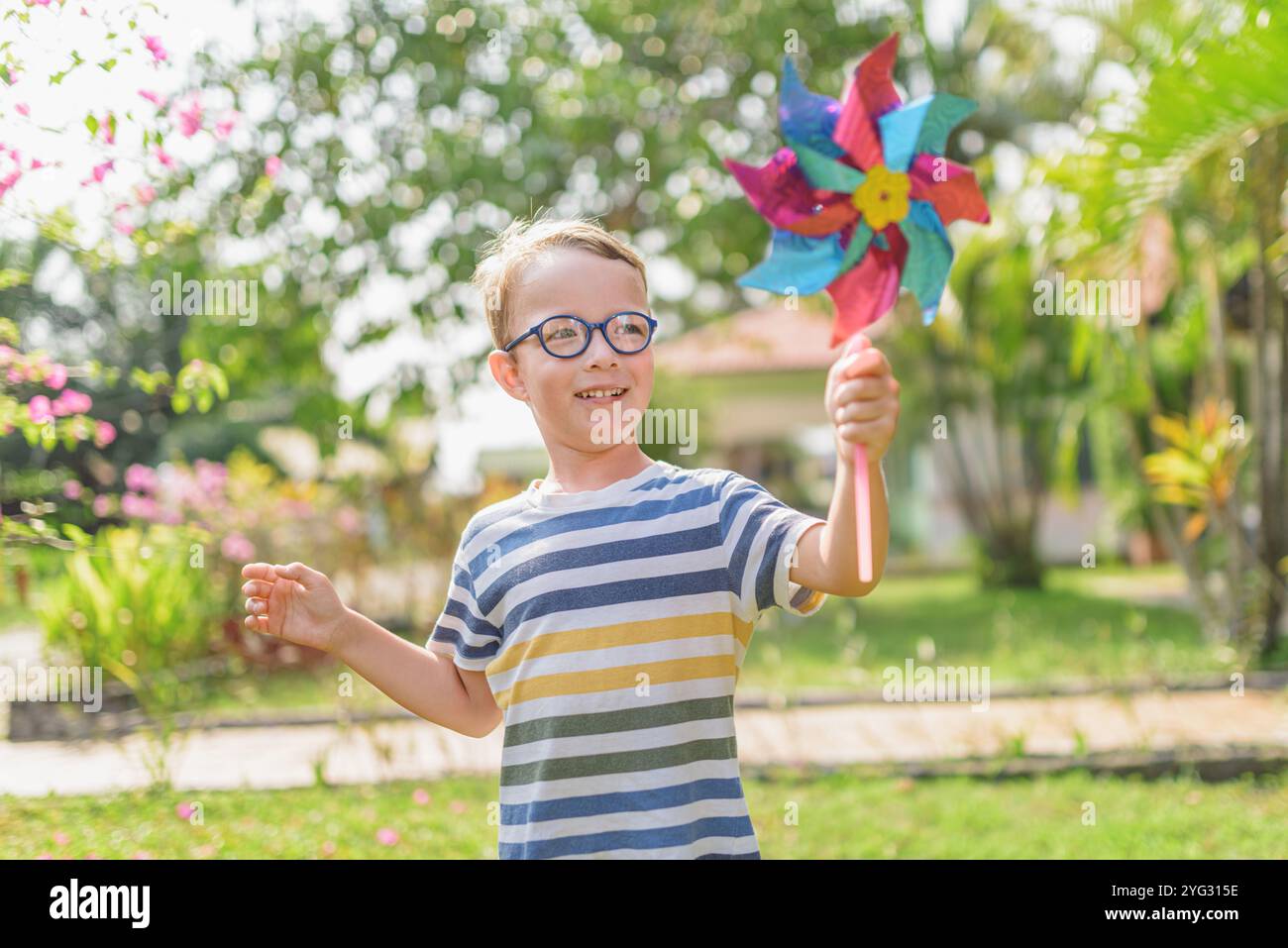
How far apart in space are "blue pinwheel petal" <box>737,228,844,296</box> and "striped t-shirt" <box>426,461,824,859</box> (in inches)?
12.0

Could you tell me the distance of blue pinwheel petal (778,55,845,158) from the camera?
1907 millimetres

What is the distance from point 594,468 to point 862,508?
54 cm

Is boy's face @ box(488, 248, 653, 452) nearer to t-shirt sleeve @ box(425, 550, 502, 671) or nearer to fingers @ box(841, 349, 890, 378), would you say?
t-shirt sleeve @ box(425, 550, 502, 671)

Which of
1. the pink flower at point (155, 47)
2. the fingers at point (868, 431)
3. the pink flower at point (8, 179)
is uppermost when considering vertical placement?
the pink flower at point (155, 47)

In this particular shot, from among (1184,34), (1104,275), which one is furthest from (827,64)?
(1104,275)

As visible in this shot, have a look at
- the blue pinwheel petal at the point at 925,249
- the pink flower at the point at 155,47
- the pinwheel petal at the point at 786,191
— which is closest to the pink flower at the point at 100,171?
the pink flower at the point at 155,47

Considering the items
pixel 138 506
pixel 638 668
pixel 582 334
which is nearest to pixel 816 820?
pixel 638 668

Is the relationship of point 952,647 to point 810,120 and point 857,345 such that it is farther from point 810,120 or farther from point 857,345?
point 857,345

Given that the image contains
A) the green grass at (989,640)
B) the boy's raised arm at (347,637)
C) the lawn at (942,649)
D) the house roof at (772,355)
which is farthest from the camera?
the house roof at (772,355)

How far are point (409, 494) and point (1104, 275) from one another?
239 inches

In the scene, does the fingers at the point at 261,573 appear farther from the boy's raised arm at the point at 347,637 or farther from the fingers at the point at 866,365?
the fingers at the point at 866,365

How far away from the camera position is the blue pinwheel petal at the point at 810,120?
6.26 ft

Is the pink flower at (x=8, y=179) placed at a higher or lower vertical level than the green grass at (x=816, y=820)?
higher

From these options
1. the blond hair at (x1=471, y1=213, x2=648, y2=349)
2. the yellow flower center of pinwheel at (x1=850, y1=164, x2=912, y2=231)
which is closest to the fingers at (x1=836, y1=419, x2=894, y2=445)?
the yellow flower center of pinwheel at (x1=850, y1=164, x2=912, y2=231)
